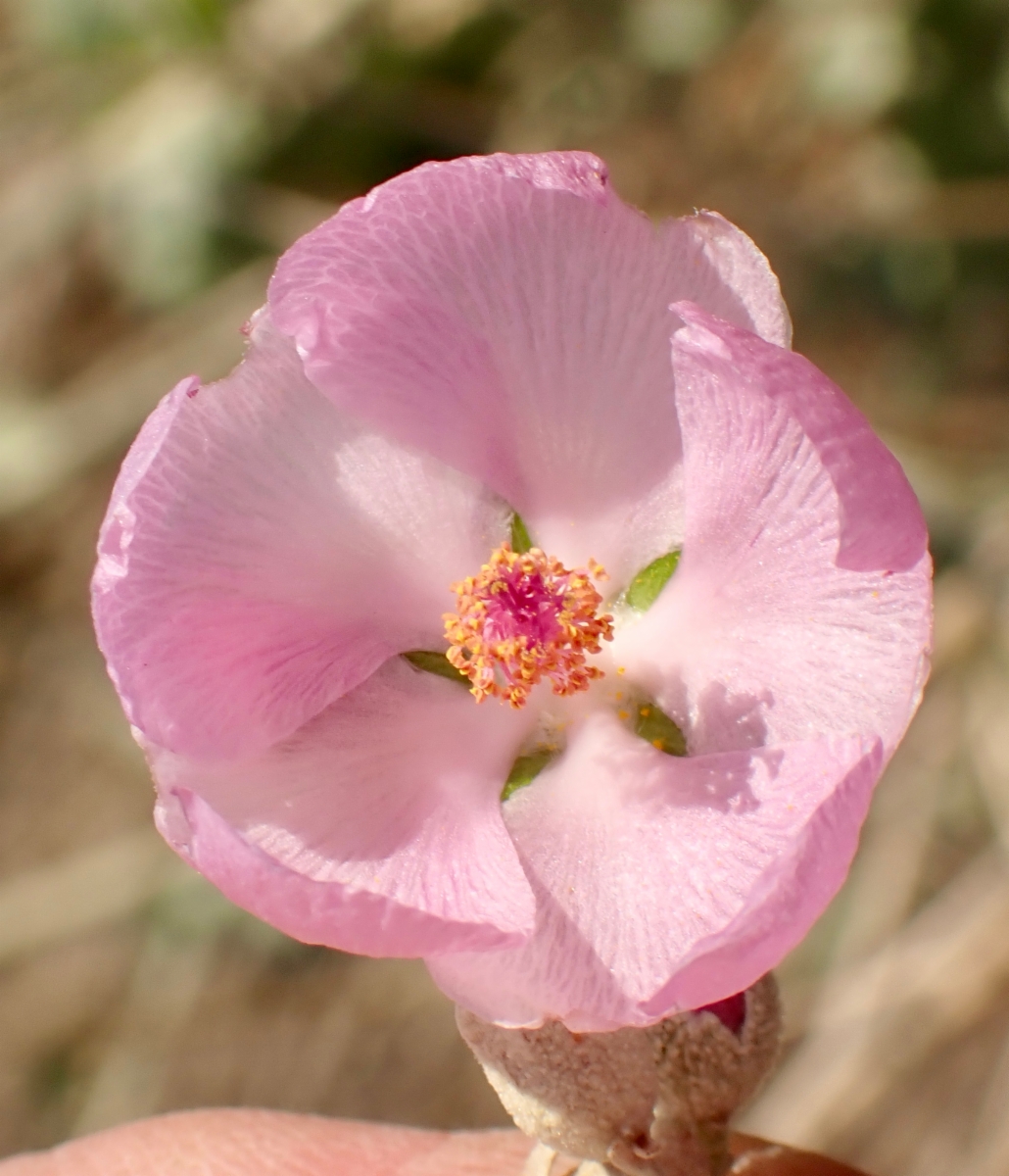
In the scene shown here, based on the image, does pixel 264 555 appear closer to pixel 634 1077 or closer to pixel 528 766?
pixel 528 766

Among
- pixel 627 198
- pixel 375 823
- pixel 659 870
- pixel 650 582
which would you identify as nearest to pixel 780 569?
pixel 650 582

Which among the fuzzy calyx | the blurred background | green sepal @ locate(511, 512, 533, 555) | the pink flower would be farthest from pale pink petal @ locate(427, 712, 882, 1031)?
the blurred background

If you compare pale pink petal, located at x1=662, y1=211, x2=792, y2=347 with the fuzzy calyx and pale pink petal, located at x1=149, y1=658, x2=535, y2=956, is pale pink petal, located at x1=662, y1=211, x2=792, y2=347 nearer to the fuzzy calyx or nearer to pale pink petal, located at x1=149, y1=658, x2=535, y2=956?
pale pink petal, located at x1=149, y1=658, x2=535, y2=956

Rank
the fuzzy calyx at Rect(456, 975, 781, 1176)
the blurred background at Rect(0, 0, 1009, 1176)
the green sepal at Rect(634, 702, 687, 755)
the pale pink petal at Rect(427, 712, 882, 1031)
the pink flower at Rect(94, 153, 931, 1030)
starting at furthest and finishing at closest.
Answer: the blurred background at Rect(0, 0, 1009, 1176)
the green sepal at Rect(634, 702, 687, 755)
the fuzzy calyx at Rect(456, 975, 781, 1176)
the pink flower at Rect(94, 153, 931, 1030)
the pale pink petal at Rect(427, 712, 882, 1031)

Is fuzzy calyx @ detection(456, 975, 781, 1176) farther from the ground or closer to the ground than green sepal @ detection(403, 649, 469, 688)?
closer to the ground

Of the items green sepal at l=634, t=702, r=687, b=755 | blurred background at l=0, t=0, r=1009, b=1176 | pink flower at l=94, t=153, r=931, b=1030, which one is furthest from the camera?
blurred background at l=0, t=0, r=1009, b=1176

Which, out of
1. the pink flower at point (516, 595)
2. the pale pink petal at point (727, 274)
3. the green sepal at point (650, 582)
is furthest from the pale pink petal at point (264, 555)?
the pale pink petal at point (727, 274)

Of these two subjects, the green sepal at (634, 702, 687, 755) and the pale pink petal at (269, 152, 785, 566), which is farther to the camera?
the green sepal at (634, 702, 687, 755)

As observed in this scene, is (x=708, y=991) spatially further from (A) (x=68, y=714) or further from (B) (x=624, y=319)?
(A) (x=68, y=714)

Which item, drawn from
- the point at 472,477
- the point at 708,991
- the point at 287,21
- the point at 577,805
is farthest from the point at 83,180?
the point at 708,991
